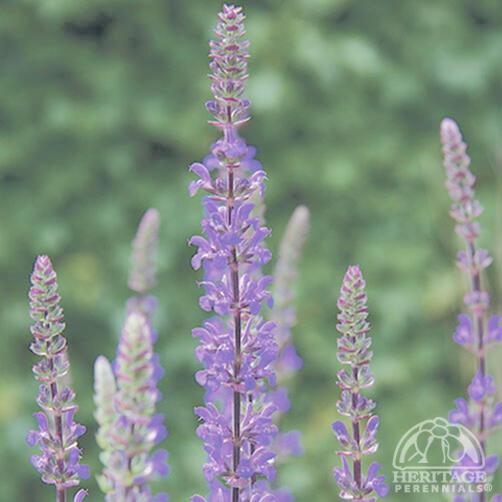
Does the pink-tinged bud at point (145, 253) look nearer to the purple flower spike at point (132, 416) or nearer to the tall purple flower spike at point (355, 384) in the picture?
Result: the tall purple flower spike at point (355, 384)

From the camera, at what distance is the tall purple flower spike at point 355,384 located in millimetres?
1008

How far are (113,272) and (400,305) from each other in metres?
0.98

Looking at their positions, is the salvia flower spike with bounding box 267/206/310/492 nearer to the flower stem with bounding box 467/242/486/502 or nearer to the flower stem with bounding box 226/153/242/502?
the flower stem with bounding box 467/242/486/502

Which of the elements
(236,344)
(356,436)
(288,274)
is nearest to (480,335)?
(356,436)

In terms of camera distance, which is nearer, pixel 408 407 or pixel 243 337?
pixel 243 337

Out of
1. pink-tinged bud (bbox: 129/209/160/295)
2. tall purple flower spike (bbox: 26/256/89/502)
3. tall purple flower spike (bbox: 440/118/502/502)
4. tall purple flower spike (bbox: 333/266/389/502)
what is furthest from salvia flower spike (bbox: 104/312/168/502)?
pink-tinged bud (bbox: 129/209/160/295)

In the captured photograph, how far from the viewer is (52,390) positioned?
100 cm

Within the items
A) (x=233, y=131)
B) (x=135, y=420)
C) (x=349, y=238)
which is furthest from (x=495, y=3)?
(x=135, y=420)

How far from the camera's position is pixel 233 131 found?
1.10m

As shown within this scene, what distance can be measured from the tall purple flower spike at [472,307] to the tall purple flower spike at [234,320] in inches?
10.4

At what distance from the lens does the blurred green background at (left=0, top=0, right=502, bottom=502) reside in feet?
10.3

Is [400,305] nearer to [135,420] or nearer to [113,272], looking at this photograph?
[113,272]

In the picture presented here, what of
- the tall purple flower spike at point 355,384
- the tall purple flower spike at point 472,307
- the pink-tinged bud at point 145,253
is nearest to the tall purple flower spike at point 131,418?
the tall purple flower spike at point 355,384

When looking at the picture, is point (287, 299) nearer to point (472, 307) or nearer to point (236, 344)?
point (472, 307)
